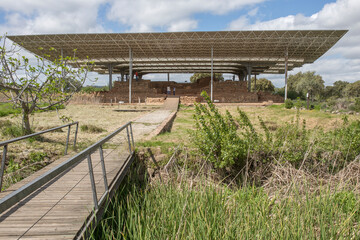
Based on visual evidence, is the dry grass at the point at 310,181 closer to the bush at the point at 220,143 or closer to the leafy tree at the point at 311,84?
the bush at the point at 220,143

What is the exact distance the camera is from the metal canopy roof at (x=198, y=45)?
23.4 m

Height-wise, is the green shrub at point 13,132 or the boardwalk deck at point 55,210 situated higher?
the green shrub at point 13,132

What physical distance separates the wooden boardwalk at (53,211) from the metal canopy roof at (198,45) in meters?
21.7

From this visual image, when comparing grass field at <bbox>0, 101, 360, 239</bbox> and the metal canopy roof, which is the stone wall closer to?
the metal canopy roof

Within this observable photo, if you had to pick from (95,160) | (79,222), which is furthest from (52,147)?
(79,222)

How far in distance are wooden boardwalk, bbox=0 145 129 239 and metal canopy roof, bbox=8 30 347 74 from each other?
21667mm

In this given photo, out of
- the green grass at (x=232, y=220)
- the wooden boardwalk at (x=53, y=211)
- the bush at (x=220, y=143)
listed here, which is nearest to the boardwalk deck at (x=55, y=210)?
the wooden boardwalk at (x=53, y=211)

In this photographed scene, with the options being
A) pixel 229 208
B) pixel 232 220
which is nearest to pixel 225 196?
pixel 229 208

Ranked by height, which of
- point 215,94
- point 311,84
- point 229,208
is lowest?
point 229,208

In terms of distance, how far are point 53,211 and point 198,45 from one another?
25.0 meters

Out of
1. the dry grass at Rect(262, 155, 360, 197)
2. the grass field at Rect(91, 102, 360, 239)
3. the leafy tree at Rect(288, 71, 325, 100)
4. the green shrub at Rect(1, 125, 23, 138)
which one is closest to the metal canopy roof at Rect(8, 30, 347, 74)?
the green shrub at Rect(1, 125, 23, 138)

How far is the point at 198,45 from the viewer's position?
2631 cm

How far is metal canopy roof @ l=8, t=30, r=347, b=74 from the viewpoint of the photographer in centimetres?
2336

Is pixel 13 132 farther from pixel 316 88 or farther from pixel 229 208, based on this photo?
pixel 316 88
